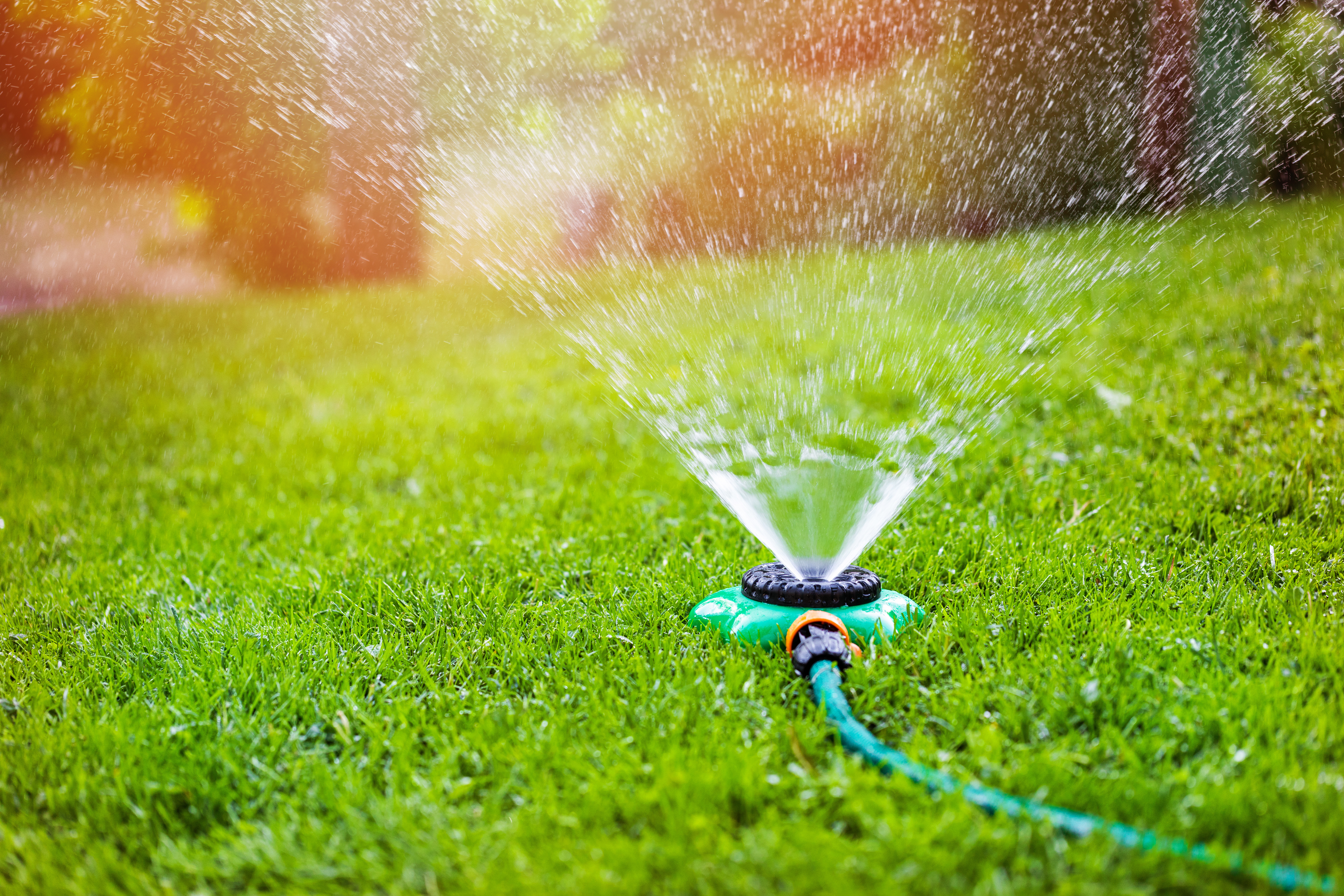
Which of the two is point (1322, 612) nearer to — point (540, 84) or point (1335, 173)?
point (1335, 173)

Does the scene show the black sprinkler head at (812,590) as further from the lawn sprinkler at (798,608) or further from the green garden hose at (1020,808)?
the green garden hose at (1020,808)

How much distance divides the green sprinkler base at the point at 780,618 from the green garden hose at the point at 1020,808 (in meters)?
0.21

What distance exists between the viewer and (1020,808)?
1.54 metres

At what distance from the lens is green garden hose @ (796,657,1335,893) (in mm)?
1365

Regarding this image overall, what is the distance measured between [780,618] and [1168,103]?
6321 millimetres

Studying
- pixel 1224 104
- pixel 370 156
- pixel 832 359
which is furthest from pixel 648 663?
pixel 370 156

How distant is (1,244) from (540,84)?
4969 millimetres

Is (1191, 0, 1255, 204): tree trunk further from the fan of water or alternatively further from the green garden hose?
the green garden hose

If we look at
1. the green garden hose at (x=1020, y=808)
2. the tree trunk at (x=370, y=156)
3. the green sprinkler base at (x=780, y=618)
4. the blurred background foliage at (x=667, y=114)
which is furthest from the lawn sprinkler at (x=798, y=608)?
the tree trunk at (x=370, y=156)

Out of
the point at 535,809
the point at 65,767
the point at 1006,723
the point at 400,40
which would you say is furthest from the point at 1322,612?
the point at 400,40

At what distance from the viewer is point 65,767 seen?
1946 mm

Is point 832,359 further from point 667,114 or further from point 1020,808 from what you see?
point 667,114

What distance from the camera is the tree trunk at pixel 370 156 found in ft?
34.0

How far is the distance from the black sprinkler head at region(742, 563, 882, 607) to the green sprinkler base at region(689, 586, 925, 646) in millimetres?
12
